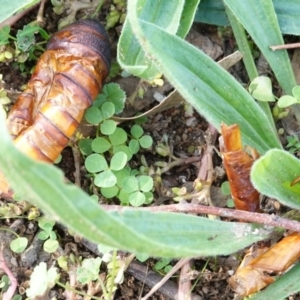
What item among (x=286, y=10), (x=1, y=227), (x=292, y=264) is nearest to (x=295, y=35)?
(x=286, y=10)

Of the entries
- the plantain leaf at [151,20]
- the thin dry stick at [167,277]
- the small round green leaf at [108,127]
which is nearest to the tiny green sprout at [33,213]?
the small round green leaf at [108,127]

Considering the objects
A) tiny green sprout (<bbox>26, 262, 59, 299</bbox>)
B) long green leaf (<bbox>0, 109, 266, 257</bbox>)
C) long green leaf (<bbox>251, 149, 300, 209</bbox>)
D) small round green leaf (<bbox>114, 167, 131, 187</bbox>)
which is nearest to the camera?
long green leaf (<bbox>0, 109, 266, 257</bbox>)

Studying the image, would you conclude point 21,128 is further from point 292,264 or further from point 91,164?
point 292,264

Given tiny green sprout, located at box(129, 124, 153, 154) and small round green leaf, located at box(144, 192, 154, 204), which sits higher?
tiny green sprout, located at box(129, 124, 153, 154)

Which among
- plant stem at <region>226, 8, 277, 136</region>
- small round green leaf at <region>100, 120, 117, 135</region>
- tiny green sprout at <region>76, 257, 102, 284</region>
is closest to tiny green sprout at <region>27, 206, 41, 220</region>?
tiny green sprout at <region>76, 257, 102, 284</region>

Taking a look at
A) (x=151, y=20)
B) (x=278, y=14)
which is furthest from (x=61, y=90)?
(x=278, y=14)

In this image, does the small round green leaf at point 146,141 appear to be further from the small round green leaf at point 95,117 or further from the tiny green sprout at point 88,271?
the tiny green sprout at point 88,271

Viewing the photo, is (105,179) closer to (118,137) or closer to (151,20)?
(118,137)

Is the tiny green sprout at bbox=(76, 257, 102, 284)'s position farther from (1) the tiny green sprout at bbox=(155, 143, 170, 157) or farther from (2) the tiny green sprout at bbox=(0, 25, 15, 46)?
(2) the tiny green sprout at bbox=(0, 25, 15, 46)
